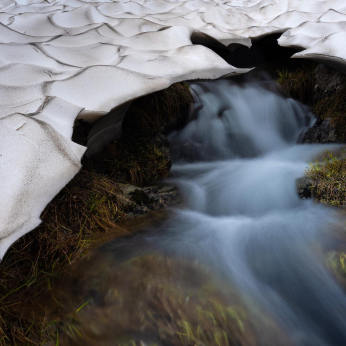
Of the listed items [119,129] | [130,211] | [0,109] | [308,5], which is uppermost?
[308,5]

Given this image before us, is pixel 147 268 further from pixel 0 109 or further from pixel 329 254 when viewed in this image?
pixel 0 109

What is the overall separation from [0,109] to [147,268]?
1943mm

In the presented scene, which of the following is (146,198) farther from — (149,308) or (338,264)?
(338,264)

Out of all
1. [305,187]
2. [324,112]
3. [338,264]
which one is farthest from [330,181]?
[324,112]

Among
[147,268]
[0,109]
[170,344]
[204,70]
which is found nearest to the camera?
[170,344]

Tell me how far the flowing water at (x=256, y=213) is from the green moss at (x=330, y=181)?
0.13 m

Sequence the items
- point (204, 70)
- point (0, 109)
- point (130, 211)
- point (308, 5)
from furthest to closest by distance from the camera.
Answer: point (308, 5) → point (204, 70) → point (130, 211) → point (0, 109)

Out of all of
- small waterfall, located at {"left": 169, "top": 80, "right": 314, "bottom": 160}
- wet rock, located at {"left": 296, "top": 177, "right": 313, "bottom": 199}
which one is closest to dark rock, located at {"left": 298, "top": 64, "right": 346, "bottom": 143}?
small waterfall, located at {"left": 169, "top": 80, "right": 314, "bottom": 160}

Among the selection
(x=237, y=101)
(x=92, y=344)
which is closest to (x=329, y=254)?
(x=92, y=344)

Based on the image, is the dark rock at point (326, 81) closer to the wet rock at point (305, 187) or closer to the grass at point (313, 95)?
the grass at point (313, 95)

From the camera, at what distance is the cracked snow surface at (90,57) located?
249 centimetres

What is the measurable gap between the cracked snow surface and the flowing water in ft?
2.76

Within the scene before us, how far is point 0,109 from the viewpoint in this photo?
9.80ft

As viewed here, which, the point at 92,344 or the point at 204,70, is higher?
the point at 204,70
